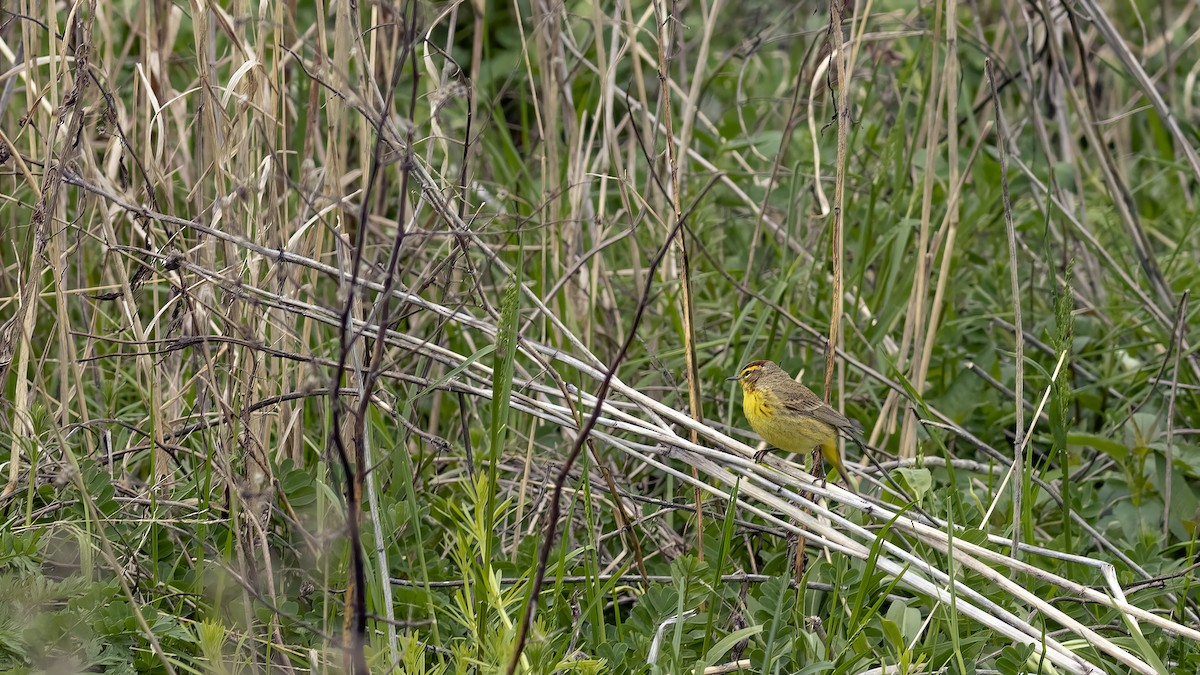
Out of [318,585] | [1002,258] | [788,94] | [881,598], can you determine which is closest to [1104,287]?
[1002,258]

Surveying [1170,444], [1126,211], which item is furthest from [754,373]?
[1126,211]

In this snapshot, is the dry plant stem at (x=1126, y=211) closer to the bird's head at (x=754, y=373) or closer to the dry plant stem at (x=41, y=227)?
the bird's head at (x=754, y=373)

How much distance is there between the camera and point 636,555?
2.96 metres

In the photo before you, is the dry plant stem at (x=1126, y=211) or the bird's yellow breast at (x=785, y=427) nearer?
the bird's yellow breast at (x=785, y=427)

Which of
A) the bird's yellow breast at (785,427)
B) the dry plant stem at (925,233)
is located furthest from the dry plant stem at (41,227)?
the dry plant stem at (925,233)

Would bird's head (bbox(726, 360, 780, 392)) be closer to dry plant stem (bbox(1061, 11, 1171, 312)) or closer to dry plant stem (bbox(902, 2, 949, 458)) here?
dry plant stem (bbox(902, 2, 949, 458))

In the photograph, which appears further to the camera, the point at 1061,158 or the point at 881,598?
the point at 1061,158

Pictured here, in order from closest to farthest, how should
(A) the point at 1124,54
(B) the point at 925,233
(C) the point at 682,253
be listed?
1. (C) the point at 682,253
2. (B) the point at 925,233
3. (A) the point at 1124,54

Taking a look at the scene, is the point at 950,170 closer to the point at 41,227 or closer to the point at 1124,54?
the point at 1124,54

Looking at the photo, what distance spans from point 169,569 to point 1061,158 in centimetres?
423

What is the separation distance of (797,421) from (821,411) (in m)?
0.09

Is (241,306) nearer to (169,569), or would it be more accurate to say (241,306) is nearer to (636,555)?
(169,569)

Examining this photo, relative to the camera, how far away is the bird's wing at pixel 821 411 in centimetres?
310

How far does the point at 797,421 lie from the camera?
319 centimetres
